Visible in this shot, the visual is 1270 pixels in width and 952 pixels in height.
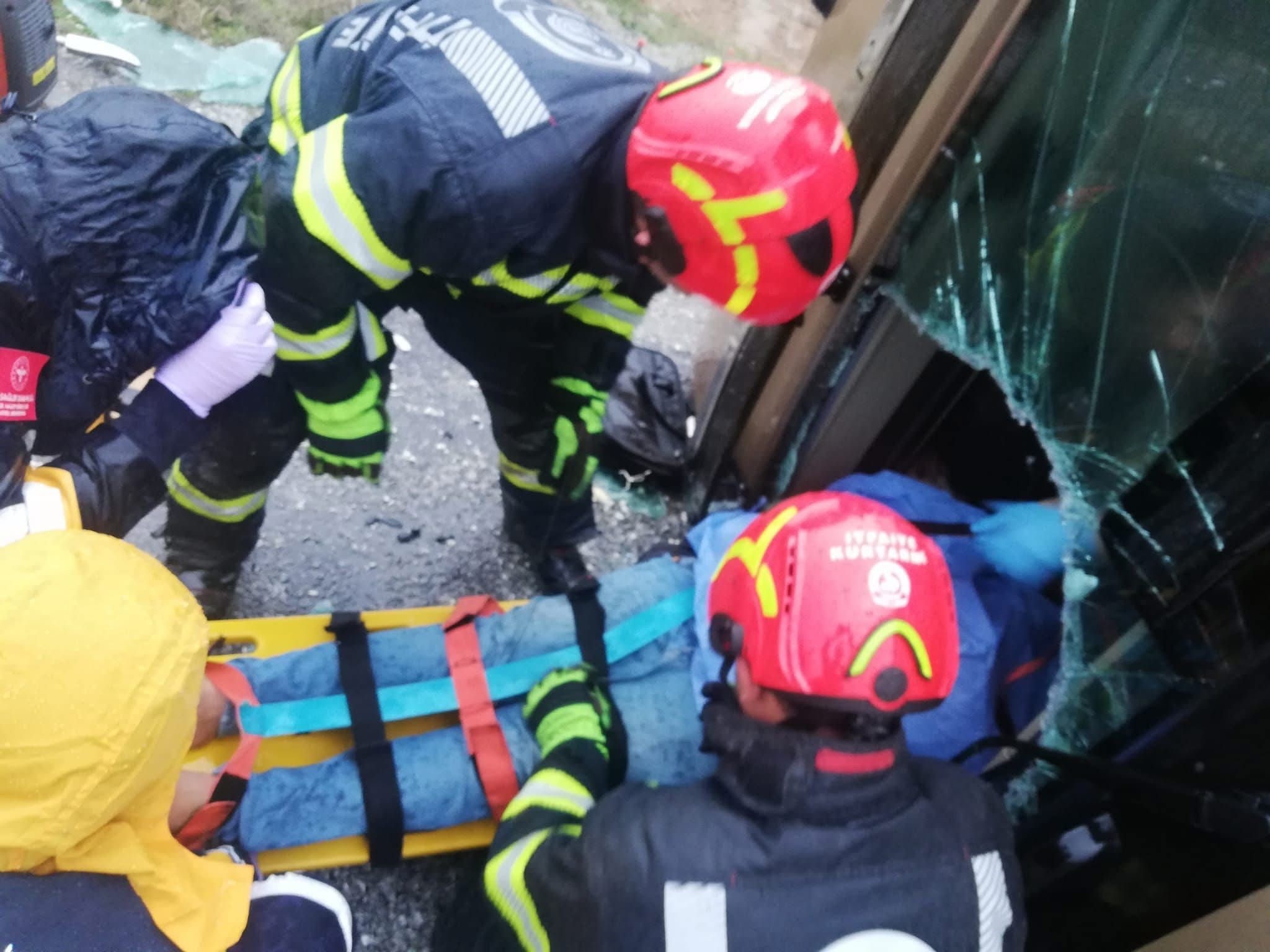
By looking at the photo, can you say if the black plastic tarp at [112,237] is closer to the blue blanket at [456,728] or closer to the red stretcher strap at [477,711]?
the blue blanket at [456,728]

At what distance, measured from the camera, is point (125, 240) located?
1.55m

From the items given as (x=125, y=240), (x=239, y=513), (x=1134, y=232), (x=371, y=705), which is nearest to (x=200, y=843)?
(x=371, y=705)

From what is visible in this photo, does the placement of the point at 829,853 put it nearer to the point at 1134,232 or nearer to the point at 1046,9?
the point at 1134,232

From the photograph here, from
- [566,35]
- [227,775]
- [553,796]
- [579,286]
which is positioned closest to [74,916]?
[227,775]

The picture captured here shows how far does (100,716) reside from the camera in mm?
1072

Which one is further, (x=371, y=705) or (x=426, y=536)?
(x=426, y=536)

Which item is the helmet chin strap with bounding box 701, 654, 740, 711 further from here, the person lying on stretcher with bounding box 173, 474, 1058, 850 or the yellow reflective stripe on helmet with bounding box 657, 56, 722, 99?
the yellow reflective stripe on helmet with bounding box 657, 56, 722, 99

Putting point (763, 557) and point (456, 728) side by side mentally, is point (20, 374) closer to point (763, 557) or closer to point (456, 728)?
point (456, 728)

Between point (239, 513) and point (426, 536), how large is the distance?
65 centimetres

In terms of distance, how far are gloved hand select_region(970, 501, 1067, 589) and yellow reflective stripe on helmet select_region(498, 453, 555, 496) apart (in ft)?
3.90

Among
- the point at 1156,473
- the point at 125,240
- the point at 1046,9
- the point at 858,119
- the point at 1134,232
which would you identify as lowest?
the point at 125,240

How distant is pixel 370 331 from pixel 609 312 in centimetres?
56

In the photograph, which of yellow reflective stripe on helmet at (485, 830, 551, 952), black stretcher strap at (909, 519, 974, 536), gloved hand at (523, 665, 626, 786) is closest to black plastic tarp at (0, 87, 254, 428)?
gloved hand at (523, 665, 626, 786)

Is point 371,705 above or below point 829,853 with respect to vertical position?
below
